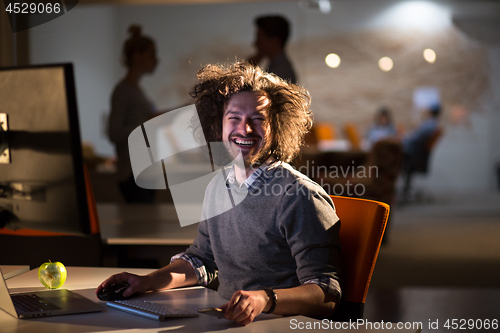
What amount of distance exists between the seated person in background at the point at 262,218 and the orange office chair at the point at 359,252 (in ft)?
0.25

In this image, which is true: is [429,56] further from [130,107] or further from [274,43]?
[130,107]

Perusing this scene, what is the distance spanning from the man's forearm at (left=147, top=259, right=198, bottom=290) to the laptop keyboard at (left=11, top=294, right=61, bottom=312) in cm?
23

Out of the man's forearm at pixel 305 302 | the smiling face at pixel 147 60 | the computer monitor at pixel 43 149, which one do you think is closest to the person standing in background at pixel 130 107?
the smiling face at pixel 147 60

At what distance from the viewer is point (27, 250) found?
5.64 ft

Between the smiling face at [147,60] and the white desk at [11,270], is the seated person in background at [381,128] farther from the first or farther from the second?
the white desk at [11,270]

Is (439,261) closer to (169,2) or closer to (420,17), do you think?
(420,17)

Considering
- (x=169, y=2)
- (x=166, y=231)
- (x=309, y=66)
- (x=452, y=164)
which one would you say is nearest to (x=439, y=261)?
(x=452, y=164)

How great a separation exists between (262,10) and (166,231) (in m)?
2.89

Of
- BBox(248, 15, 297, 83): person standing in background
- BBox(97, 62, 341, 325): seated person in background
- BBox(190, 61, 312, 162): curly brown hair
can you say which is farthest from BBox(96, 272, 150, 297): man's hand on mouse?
BBox(248, 15, 297, 83): person standing in background

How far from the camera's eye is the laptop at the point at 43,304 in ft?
3.07

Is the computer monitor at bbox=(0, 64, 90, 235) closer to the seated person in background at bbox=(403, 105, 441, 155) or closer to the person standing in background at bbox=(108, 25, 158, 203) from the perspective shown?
the person standing in background at bbox=(108, 25, 158, 203)

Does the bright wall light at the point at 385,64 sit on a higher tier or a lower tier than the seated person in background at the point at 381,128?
higher

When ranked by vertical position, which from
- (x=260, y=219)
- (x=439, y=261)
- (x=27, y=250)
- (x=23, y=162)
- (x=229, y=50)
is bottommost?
(x=439, y=261)

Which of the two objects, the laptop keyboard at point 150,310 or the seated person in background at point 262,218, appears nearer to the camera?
the laptop keyboard at point 150,310
